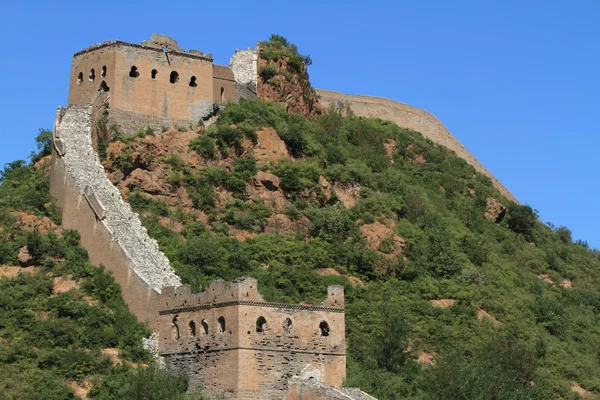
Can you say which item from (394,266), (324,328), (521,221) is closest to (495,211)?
(521,221)

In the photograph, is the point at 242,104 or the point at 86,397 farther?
the point at 242,104

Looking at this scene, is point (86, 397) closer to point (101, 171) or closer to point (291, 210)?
point (101, 171)

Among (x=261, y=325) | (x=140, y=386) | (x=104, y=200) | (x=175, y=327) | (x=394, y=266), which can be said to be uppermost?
(x=104, y=200)

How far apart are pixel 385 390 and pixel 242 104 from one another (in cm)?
1580

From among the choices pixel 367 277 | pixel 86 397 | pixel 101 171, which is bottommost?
pixel 86 397

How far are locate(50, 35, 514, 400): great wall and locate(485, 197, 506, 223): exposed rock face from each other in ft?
41.8

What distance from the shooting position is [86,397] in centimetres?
3447

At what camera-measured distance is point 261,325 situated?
35.6m

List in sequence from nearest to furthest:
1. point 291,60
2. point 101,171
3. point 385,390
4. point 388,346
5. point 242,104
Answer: point 385,390 < point 388,346 < point 101,171 < point 242,104 < point 291,60

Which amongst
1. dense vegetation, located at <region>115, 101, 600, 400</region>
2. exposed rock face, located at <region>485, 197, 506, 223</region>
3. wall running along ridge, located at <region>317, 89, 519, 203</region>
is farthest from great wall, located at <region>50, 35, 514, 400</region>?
wall running along ridge, located at <region>317, 89, 519, 203</region>

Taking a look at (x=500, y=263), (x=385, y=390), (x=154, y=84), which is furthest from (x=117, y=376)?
(x=500, y=263)

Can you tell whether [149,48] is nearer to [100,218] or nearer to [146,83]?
[146,83]

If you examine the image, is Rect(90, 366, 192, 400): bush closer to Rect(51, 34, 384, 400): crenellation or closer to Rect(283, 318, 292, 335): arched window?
Rect(51, 34, 384, 400): crenellation

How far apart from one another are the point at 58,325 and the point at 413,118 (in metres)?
32.5
